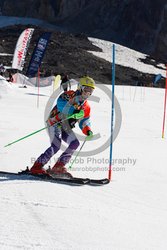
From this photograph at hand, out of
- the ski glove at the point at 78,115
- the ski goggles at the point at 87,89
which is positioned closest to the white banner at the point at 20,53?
the ski glove at the point at 78,115

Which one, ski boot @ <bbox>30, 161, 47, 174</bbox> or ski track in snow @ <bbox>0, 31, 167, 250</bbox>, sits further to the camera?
ski boot @ <bbox>30, 161, 47, 174</bbox>

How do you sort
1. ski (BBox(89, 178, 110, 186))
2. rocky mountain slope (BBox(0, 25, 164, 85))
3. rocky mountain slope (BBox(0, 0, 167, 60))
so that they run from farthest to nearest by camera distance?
rocky mountain slope (BBox(0, 0, 167, 60))
rocky mountain slope (BBox(0, 25, 164, 85))
ski (BBox(89, 178, 110, 186))

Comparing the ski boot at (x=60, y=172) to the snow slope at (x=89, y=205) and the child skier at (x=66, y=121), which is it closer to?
the child skier at (x=66, y=121)

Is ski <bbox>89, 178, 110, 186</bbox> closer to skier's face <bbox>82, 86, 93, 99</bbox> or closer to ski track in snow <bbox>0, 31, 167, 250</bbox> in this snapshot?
ski track in snow <bbox>0, 31, 167, 250</bbox>

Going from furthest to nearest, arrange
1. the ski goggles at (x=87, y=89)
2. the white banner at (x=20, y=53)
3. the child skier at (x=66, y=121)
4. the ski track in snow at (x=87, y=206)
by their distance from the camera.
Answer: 1. the white banner at (x=20, y=53)
2. the child skier at (x=66, y=121)
3. the ski goggles at (x=87, y=89)
4. the ski track in snow at (x=87, y=206)

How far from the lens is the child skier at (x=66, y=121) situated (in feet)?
19.6

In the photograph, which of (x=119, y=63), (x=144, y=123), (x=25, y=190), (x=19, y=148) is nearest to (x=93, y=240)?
(x=25, y=190)

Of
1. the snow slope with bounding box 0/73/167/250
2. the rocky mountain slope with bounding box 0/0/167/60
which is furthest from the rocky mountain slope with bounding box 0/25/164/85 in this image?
the snow slope with bounding box 0/73/167/250

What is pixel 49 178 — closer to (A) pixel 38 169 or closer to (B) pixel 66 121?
(A) pixel 38 169

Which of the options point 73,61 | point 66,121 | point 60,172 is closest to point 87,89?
point 66,121

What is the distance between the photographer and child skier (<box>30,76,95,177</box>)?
5.96 meters

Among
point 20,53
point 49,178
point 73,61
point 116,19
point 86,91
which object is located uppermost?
point 116,19

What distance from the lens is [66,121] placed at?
6043 mm

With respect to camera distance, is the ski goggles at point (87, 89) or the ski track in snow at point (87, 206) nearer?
the ski track in snow at point (87, 206)
